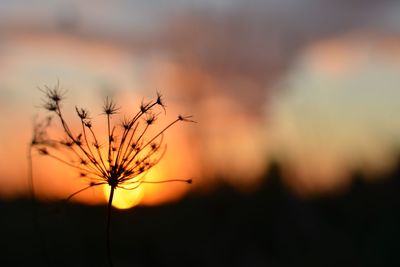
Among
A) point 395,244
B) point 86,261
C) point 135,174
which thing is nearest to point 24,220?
point 86,261

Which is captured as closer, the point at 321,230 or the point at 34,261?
the point at 34,261

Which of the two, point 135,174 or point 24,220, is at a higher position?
point 24,220

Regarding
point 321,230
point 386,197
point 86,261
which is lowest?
point 86,261

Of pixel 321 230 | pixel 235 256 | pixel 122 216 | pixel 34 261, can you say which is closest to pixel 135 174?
pixel 34 261

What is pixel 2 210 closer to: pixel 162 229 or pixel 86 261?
pixel 162 229

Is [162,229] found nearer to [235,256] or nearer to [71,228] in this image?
[235,256]

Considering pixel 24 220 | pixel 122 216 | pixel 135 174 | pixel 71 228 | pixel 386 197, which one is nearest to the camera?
pixel 135 174

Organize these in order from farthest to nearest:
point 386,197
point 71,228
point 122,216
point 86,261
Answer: point 122,216 → point 386,197 → point 71,228 → point 86,261
